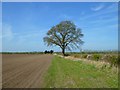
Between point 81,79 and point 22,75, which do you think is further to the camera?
point 22,75

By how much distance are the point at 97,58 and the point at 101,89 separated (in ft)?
69.8

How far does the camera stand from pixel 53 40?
73.6 m

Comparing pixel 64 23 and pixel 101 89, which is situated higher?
pixel 64 23

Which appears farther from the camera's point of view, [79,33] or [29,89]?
[79,33]

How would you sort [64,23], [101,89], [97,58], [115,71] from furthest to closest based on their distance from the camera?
[64,23]
[97,58]
[115,71]
[101,89]

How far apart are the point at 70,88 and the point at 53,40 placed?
6210cm

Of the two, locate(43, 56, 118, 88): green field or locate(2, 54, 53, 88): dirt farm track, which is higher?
locate(43, 56, 118, 88): green field

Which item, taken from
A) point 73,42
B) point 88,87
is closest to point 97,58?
point 88,87

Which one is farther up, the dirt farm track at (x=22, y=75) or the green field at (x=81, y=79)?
the green field at (x=81, y=79)

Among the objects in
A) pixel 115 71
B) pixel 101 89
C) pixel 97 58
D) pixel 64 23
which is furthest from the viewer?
pixel 64 23

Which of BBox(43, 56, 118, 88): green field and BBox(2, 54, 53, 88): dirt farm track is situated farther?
BBox(2, 54, 53, 88): dirt farm track

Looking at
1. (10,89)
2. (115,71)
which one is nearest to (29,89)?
(10,89)

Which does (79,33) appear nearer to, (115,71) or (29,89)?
(115,71)

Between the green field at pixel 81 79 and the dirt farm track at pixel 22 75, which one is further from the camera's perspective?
the dirt farm track at pixel 22 75
